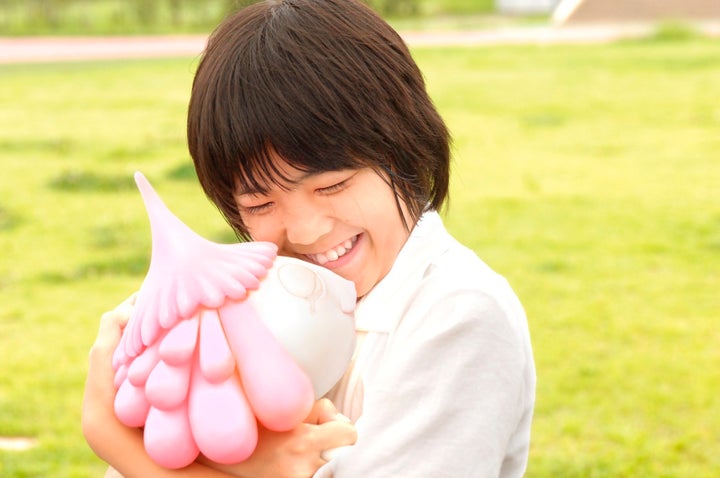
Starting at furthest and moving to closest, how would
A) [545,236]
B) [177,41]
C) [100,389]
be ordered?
[177,41], [545,236], [100,389]

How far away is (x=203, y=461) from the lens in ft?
5.41

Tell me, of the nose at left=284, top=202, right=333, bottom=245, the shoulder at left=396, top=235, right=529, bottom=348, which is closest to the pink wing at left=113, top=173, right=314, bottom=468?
the nose at left=284, top=202, right=333, bottom=245

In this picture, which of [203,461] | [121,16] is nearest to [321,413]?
[203,461]

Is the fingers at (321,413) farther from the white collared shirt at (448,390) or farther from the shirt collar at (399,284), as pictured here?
the shirt collar at (399,284)

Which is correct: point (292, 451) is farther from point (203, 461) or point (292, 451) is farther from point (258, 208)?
point (258, 208)

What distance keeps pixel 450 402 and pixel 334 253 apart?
319mm

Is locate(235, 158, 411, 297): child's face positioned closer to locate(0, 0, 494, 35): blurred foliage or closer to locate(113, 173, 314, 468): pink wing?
locate(113, 173, 314, 468): pink wing

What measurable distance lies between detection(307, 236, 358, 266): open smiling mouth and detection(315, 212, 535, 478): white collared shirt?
153 mm

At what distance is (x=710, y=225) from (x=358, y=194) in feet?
17.9

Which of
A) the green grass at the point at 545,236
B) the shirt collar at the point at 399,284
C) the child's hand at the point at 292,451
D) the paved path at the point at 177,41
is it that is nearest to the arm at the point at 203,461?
the child's hand at the point at 292,451

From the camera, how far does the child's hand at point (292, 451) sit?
65.1 inches

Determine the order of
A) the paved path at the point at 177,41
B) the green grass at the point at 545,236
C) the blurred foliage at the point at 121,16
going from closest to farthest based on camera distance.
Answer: the green grass at the point at 545,236, the paved path at the point at 177,41, the blurred foliage at the point at 121,16

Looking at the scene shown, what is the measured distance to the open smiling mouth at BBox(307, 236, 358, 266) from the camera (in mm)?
1822

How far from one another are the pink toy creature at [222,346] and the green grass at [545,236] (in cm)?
79
